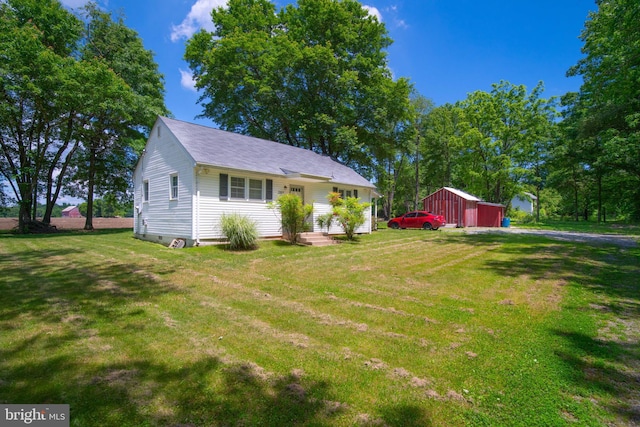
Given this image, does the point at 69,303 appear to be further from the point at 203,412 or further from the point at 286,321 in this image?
the point at 203,412

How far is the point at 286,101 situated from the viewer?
82.7ft

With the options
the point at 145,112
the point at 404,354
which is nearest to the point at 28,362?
the point at 404,354

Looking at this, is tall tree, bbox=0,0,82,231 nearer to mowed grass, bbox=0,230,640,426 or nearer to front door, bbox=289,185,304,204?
front door, bbox=289,185,304,204

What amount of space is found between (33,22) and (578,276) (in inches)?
1190

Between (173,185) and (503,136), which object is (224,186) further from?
(503,136)

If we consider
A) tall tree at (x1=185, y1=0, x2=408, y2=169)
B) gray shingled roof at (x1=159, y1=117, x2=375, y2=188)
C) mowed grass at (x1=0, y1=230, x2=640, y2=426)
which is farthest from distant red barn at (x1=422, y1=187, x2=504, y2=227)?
mowed grass at (x1=0, y1=230, x2=640, y2=426)

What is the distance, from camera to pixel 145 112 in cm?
2081

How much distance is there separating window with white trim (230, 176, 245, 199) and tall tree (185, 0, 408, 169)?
40.4 feet

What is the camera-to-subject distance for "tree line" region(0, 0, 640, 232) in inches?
662

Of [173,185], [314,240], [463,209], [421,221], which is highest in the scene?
[173,185]

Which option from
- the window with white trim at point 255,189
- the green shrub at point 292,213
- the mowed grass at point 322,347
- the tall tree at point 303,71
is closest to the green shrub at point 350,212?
the green shrub at point 292,213

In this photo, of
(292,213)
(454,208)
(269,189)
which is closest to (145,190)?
Result: (269,189)

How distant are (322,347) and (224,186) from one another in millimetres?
9976

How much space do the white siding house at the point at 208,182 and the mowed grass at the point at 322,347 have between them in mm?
4865
